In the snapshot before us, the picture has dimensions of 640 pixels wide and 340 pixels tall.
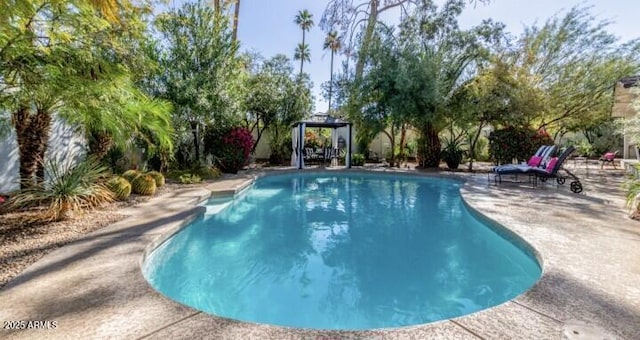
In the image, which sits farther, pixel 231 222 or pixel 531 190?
pixel 531 190

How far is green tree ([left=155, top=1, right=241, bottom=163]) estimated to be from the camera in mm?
9625

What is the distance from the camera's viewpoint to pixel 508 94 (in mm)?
12305

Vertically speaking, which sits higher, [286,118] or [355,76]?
[355,76]

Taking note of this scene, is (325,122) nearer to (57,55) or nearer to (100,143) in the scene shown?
(100,143)

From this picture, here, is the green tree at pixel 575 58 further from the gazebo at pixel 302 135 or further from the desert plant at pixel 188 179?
the desert plant at pixel 188 179

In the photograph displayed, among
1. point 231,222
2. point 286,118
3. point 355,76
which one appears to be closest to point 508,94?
point 355,76

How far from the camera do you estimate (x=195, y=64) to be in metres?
10.1

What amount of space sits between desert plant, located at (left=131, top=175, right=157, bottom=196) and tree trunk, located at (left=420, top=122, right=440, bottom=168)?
11881 millimetres

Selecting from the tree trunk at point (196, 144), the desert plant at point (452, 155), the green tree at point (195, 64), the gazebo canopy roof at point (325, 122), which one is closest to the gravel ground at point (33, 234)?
the green tree at point (195, 64)

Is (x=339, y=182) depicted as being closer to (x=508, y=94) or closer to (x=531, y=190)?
(x=531, y=190)

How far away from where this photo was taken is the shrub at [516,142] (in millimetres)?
13523

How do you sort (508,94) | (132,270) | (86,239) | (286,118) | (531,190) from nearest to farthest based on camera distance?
(132,270) < (86,239) < (531,190) < (508,94) < (286,118)

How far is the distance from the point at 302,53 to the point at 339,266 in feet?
105

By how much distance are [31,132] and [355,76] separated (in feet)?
39.3
